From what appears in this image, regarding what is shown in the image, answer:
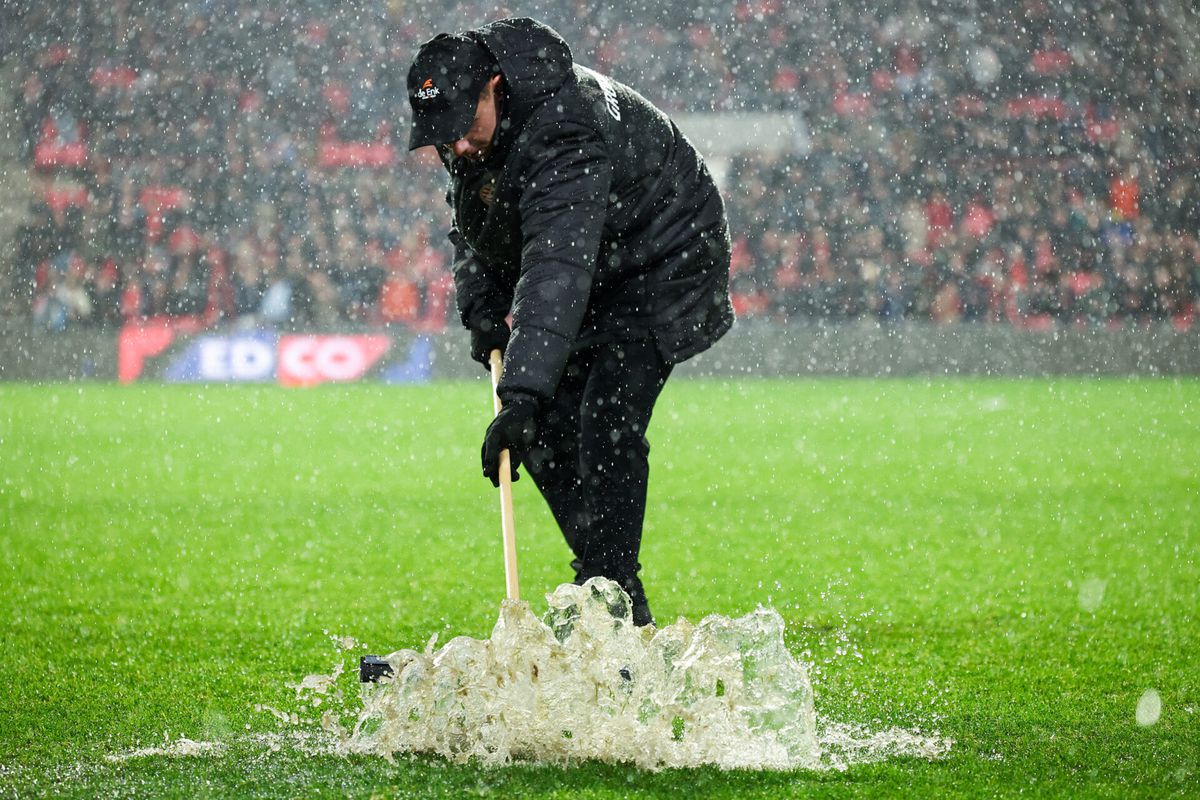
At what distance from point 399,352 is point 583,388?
12931 millimetres

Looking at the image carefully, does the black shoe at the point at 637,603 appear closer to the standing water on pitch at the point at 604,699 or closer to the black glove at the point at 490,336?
the standing water on pitch at the point at 604,699

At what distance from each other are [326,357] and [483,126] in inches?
548

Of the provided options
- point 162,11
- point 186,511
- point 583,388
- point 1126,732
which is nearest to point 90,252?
point 162,11

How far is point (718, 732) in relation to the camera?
9.43ft

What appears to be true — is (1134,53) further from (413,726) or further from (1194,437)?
(413,726)

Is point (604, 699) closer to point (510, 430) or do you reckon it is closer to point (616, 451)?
point (510, 430)

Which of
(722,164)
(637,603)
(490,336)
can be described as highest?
(722,164)

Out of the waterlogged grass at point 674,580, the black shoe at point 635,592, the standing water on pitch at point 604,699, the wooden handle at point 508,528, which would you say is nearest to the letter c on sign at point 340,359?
the waterlogged grass at point 674,580

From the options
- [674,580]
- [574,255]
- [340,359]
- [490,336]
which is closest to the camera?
[574,255]

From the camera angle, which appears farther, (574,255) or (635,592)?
(635,592)

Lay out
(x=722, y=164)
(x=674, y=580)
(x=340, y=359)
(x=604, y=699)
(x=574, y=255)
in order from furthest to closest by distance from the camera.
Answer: (x=722, y=164) → (x=340, y=359) → (x=674, y=580) → (x=574, y=255) → (x=604, y=699)

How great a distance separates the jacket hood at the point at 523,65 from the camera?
128 inches

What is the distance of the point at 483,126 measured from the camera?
10.7 ft

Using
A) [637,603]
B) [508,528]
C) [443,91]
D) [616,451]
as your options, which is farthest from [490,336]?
[443,91]
